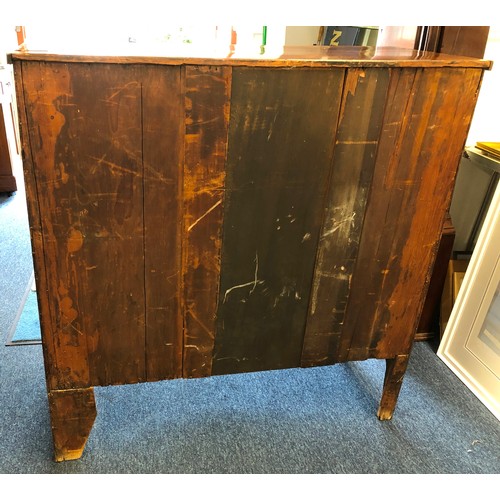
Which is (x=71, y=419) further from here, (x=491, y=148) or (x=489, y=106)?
(x=489, y=106)

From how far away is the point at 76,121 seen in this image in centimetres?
92

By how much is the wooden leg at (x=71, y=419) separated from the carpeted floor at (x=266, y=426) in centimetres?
4

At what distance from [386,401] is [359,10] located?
1.12 m

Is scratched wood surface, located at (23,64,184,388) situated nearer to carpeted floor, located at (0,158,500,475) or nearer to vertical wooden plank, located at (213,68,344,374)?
vertical wooden plank, located at (213,68,344,374)

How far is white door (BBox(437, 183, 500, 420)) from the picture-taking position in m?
1.60

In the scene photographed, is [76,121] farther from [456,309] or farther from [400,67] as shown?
[456,309]

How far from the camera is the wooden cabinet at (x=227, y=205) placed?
934 millimetres

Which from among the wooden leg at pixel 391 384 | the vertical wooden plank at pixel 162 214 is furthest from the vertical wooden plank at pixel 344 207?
the vertical wooden plank at pixel 162 214

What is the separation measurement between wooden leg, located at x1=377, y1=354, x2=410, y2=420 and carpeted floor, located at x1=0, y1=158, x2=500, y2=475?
0.04 metres

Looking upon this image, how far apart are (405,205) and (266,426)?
0.79 meters

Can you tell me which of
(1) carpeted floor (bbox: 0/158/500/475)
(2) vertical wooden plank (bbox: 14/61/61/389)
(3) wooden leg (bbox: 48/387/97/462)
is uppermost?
(2) vertical wooden plank (bbox: 14/61/61/389)

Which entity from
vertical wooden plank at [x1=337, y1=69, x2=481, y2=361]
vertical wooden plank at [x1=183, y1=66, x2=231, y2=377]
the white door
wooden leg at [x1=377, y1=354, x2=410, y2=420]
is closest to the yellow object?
the white door

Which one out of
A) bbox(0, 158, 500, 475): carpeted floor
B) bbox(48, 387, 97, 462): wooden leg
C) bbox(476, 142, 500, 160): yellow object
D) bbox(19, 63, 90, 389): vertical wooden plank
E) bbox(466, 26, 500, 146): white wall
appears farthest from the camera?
bbox(466, 26, 500, 146): white wall

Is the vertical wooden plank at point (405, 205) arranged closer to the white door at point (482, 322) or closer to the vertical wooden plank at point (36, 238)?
the white door at point (482, 322)
